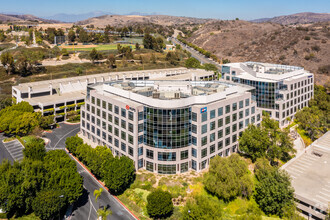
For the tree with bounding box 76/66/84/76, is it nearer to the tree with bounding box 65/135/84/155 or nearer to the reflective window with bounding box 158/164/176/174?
the tree with bounding box 65/135/84/155

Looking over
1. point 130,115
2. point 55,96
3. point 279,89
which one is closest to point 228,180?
point 130,115

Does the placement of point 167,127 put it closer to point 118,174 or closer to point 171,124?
point 171,124

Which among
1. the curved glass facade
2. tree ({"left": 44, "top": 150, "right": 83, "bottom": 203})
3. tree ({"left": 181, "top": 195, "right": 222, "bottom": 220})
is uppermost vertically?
the curved glass facade

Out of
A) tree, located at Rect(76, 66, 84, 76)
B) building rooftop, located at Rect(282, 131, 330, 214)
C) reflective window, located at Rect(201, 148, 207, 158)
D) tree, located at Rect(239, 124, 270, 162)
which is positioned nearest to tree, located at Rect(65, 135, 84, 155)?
reflective window, located at Rect(201, 148, 207, 158)

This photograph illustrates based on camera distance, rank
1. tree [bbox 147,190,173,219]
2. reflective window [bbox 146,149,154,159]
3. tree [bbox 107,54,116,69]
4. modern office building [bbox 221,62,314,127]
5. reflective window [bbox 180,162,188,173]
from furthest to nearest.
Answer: tree [bbox 107,54,116,69]
modern office building [bbox 221,62,314,127]
reflective window [bbox 180,162,188,173]
reflective window [bbox 146,149,154,159]
tree [bbox 147,190,173,219]

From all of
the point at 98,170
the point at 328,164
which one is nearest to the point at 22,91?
the point at 98,170

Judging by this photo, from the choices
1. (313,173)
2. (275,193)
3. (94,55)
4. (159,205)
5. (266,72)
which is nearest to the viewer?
(159,205)
